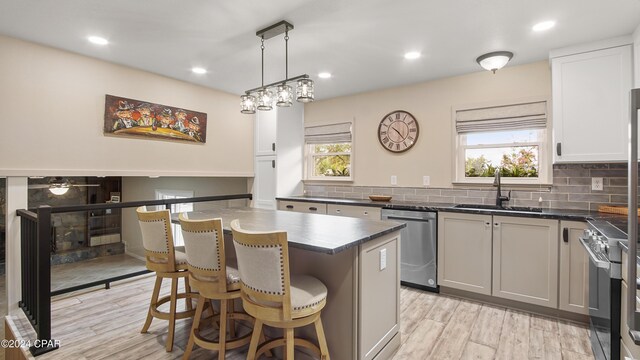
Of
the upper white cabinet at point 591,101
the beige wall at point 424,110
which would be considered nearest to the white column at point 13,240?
the beige wall at point 424,110

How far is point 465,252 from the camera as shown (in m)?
3.13

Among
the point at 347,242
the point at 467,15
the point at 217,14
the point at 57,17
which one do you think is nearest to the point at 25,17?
the point at 57,17

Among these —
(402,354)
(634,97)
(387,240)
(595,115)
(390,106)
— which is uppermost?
(390,106)

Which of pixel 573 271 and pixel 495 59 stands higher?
pixel 495 59

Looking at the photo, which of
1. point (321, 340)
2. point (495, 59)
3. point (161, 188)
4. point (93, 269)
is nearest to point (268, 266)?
point (321, 340)

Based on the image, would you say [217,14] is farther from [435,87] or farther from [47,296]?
[435,87]

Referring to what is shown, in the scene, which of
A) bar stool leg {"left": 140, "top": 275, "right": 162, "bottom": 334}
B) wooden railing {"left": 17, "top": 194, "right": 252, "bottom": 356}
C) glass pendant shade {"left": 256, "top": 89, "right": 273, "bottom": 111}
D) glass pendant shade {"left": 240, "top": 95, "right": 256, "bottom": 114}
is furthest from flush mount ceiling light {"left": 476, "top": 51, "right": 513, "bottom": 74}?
wooden railing {"left": 17, "top": 194, "right": 252, "bottom": 356}

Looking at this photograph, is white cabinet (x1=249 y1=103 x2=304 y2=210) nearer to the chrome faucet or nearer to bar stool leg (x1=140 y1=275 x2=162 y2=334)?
bar stool leg (x1=140 y1=275 x2=162 y2=334)

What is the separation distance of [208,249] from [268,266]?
0.50m

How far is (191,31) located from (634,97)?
279 centimetres

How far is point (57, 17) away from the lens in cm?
236

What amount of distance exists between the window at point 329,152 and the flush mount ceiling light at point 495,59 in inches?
77.9

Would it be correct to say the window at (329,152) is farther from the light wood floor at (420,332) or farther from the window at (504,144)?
the light wood floor at (420,332)

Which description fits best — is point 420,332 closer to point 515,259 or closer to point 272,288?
point 515,259
